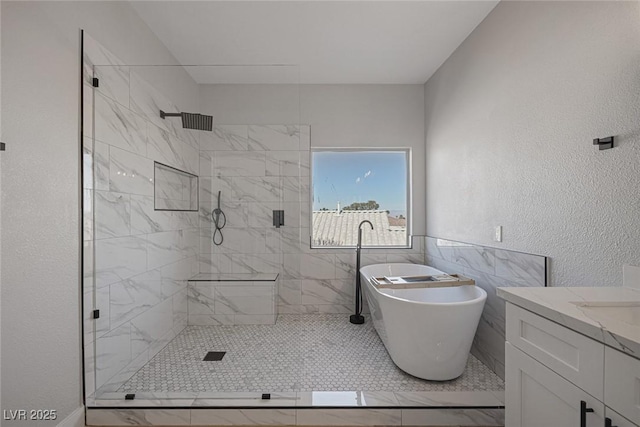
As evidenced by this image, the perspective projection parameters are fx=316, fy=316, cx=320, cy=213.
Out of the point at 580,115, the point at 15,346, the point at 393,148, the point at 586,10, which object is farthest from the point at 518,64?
the point at 15,346

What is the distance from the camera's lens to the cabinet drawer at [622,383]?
0.83 meters

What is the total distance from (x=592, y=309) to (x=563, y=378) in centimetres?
34

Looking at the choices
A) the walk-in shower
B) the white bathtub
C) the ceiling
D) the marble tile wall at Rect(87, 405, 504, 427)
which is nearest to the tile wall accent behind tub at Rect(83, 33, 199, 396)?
the walk-in shower

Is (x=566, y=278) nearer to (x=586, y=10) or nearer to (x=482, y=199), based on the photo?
(x=482, y=199)

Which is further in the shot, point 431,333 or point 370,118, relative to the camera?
point 370,118

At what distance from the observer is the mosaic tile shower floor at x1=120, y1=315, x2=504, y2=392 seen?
220 centimetres

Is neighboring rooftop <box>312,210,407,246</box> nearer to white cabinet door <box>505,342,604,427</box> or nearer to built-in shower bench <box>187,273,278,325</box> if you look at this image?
built-in shower bench <box>187,273,278,325</box>

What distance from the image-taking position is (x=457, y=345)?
2.22 metres

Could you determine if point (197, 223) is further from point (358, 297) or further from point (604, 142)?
point (604, 142)

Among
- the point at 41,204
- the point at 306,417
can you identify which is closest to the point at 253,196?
the point at 41,204

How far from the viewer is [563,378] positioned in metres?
1.06

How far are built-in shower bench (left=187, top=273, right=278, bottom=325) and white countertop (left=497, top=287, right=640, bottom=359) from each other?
6.00 feet

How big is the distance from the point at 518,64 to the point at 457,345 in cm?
200

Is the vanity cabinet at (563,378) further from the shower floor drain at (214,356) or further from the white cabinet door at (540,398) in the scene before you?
the shower floor drain at (214,356)
